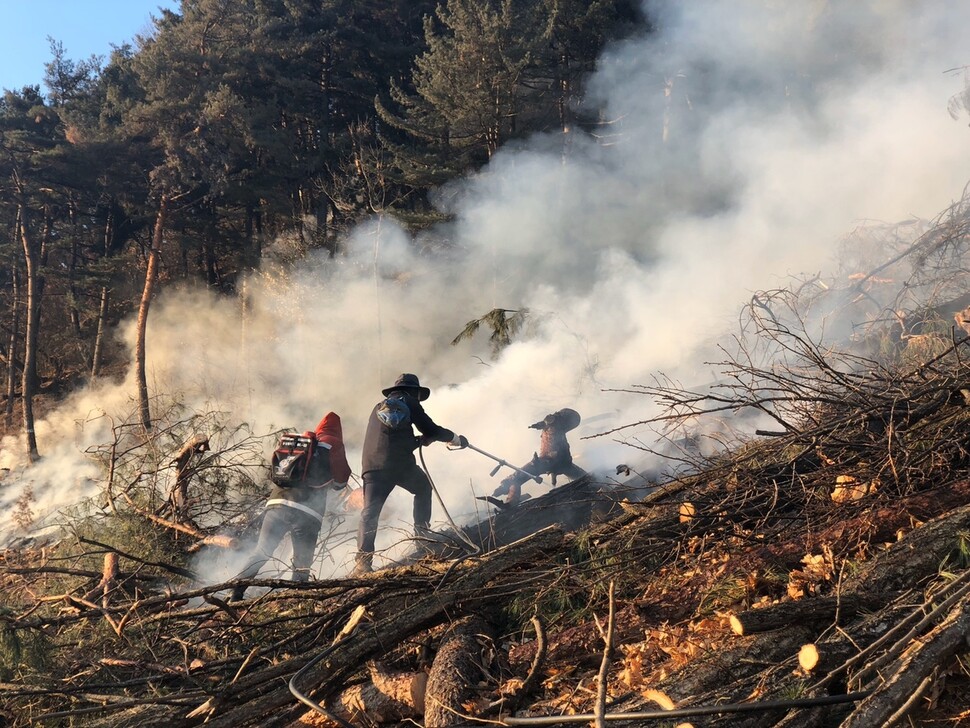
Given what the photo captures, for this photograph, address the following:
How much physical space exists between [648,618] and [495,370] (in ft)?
27.6

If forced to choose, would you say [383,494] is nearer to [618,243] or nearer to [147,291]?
[618,243]

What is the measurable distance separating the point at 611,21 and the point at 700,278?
25.3 feet

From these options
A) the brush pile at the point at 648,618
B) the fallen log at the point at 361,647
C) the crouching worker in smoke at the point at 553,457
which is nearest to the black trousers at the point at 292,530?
the brush pile at the point at 648,618

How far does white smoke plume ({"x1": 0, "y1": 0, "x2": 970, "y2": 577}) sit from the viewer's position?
1149 cm

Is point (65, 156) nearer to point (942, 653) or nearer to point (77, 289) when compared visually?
point (77, 289)

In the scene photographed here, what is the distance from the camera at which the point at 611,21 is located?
16.9m

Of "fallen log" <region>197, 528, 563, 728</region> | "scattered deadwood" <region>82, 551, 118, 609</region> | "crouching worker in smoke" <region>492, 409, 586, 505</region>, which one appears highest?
"crouching worker in smoke" <region>492, 409, 586, 505</region>

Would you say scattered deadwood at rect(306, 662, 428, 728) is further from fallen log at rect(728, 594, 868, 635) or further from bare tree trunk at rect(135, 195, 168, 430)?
bare tree trunk at rect(135, 195, 168, 430)

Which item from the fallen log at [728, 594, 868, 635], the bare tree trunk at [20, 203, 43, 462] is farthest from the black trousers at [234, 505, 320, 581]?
the bare tree trunk at [20, 203, 43, 462]

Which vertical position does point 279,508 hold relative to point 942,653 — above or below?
above

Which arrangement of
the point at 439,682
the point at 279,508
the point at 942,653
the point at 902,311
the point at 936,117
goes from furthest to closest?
the point at 936,117 < the point at 902,311 < the point at 279,508 < the point at 439,682 < the point at 942,653

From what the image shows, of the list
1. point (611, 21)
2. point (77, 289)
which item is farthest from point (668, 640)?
point (77, 289)

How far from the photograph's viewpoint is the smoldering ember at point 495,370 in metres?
2.88

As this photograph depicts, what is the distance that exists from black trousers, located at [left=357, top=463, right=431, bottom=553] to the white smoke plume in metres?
2.87
